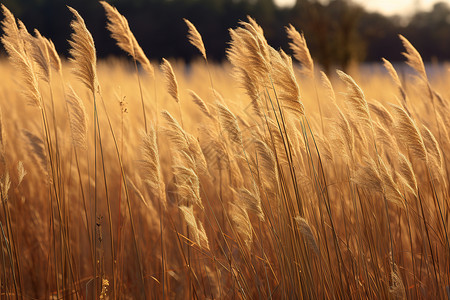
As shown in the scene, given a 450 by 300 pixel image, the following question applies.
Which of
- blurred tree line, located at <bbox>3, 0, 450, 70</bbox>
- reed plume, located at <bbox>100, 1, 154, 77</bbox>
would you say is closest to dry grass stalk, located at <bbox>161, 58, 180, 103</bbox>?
reed plume, located at <bbox>100, 1, 154, 77</bbox>

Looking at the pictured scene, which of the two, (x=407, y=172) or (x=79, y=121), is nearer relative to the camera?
(x=407, y=172)

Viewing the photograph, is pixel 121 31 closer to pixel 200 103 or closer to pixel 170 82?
pixel 170 82

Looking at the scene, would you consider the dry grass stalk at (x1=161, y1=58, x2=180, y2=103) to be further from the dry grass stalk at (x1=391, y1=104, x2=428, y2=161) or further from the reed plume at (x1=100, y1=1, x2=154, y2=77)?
the dry grass stalk at (x1=391, y1=104, x2=428, y2=161)

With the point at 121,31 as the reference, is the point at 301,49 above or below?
below

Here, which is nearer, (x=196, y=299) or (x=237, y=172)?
(x=196, y=299)

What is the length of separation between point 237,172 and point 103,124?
2134mm

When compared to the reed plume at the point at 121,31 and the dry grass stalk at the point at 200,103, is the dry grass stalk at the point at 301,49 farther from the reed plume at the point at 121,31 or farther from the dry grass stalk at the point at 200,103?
the reed plume at the point at 121,31

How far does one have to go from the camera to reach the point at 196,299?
1854 mm

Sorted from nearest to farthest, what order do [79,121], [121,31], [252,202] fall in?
[252,202]
[79,121]
[121,31]

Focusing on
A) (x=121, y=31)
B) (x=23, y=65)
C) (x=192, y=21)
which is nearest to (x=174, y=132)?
(x=23, y=65)

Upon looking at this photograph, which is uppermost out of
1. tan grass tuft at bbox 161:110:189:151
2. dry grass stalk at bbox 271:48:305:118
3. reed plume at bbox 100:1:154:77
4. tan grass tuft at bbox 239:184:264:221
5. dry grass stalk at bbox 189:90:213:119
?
reed plume at bbox 100:1:154:77

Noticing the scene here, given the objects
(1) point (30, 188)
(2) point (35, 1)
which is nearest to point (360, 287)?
(1) point (30, 188)

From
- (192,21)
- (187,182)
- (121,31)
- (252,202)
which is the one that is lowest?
(252,202)

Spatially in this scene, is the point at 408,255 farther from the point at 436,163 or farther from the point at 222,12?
the point at 222,12
